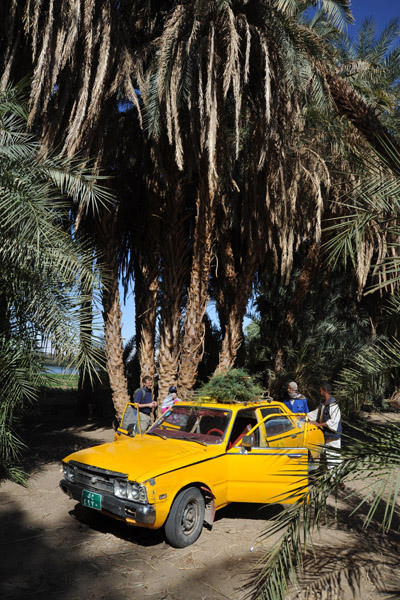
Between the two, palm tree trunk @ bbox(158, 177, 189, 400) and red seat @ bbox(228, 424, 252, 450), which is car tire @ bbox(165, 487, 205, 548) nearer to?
red seat @ bbox(228, 424, 252, 450)

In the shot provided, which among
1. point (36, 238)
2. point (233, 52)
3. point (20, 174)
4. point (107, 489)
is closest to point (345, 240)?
point (107, 489)

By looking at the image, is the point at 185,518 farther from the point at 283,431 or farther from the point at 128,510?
the point at 283,431

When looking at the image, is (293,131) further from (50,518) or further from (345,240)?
(50,518)

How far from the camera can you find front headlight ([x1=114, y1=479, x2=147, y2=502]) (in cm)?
487

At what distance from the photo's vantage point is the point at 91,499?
525cm

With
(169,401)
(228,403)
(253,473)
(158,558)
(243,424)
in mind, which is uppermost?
(228,403)

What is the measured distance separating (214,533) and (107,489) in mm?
1557

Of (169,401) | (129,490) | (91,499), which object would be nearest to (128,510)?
(129,490)

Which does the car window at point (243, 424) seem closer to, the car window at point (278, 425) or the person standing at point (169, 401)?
the car window at point (278, 425)

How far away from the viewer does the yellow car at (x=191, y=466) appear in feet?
16.4

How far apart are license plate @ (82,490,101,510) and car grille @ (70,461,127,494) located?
7cm

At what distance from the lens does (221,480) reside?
227 inches

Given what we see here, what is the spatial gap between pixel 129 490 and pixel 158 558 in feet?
2.60

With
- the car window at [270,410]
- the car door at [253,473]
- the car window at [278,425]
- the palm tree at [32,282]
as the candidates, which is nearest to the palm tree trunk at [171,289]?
the palm tree at [32,282]
